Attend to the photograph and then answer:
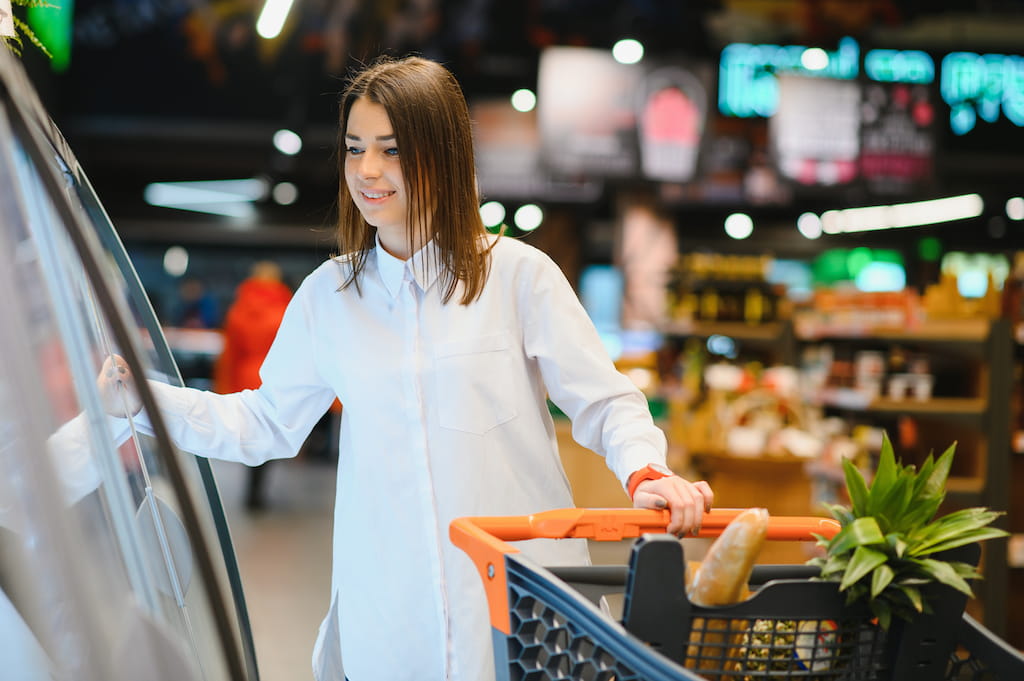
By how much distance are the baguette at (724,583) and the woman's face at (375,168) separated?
0.80 meters

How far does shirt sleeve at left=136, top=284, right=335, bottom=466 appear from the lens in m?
1.71

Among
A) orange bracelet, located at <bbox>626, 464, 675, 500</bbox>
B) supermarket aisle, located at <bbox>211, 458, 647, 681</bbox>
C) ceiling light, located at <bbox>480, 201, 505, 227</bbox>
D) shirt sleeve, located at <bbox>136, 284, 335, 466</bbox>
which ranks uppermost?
ceiling light, located at <bbox>480, 201, 505, 227</bbox>

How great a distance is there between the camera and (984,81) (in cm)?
926

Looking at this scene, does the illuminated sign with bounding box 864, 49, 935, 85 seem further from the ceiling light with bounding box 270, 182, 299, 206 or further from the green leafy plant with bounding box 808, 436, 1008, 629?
the ceiling light with bounding box 270, 182, 299, 206

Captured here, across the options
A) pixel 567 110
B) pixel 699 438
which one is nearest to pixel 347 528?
pixel 699 438

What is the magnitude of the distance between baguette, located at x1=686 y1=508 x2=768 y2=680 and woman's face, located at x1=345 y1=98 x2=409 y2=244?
799mm

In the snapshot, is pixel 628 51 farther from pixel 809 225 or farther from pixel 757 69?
pixel 809 225

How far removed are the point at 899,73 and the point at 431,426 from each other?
820 cm

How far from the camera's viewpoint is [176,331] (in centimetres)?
1580

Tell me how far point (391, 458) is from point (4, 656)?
2.17 feet

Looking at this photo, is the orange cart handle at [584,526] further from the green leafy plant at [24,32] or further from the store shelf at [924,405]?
the store shelf at [924,405]

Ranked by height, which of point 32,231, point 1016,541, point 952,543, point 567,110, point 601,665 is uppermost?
point 567,110

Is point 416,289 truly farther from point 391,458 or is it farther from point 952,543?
point 952,543

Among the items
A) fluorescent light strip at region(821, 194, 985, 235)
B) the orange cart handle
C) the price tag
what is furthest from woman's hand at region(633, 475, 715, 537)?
fluorescent light strip at region(821, 194, 985, 235)
